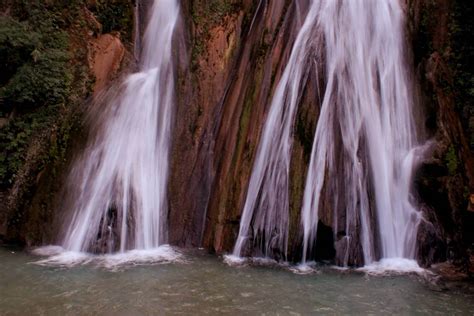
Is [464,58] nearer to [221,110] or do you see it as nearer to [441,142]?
[441,142]

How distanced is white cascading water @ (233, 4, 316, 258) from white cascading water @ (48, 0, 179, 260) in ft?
6.34

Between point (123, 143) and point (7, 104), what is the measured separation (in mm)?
3375

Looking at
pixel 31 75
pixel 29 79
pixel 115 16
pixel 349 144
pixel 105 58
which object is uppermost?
pixel 115 16

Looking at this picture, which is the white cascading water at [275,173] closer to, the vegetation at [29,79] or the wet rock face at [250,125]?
the wet rock face at [250,125]

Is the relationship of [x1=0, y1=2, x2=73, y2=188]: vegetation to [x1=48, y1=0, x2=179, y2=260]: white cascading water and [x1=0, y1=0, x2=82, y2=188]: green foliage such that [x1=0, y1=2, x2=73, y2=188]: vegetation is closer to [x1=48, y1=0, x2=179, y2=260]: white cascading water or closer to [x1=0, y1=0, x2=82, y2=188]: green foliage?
[x1=0, y1=0, x2=82, y2=188]: green foliage

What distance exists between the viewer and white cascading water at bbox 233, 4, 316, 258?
8.69m

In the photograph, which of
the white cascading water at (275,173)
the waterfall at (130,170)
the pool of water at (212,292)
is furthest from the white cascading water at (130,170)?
the white cascading water at (275,173)

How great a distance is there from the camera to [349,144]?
8.98m

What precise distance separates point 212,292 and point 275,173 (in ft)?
8.80

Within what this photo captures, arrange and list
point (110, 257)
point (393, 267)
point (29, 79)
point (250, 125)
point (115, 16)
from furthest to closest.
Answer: point (115, 16), point (29, 79), point (250, 125), point (110, 257), point (393, 267)

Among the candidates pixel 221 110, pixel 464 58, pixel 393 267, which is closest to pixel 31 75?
pixel 221 110

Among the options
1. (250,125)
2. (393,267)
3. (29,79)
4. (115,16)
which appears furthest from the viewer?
(115,16)

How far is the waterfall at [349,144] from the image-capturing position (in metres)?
8.56

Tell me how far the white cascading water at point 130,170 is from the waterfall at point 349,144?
199cm
